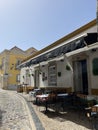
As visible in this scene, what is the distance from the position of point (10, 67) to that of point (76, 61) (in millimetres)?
27716

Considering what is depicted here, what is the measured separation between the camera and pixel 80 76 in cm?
989

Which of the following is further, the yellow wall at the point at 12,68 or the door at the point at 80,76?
the yellow wall at the point at 12,68

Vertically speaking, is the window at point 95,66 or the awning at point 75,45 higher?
the awning at point 75,45

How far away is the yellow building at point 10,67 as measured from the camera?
35.2 metres

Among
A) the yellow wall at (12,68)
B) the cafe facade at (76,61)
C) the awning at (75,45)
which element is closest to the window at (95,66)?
the cafe facade at (76,61)

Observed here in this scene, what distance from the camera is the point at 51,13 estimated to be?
41.7 ft

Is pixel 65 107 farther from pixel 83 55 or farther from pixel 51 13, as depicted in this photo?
pixel 51 13

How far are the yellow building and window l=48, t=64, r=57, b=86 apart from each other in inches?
891

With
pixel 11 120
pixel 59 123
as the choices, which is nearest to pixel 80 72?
pixel 59 123

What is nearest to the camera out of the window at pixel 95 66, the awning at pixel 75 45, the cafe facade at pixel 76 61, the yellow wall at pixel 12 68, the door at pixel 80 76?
the awning at pixel 75 45

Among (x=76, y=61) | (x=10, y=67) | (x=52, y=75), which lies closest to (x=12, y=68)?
(x=10, y=67)

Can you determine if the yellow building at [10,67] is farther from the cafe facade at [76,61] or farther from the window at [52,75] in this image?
the cafe facade at [76,61]

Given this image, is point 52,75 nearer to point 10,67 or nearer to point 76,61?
point 76,61

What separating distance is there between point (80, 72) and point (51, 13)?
5.26 meters
